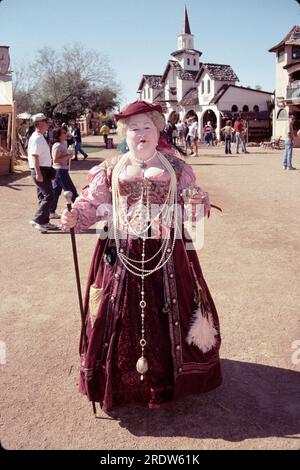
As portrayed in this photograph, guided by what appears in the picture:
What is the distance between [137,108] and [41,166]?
14.5ft

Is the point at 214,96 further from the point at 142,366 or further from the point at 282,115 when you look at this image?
the point at 142,366

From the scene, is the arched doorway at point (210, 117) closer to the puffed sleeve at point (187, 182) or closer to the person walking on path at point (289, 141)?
the person walking on path at point (289, 141)

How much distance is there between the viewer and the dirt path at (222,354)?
2609mm

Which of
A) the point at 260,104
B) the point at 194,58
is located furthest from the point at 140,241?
the point at 194,58

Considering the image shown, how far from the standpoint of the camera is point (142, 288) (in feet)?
9.02

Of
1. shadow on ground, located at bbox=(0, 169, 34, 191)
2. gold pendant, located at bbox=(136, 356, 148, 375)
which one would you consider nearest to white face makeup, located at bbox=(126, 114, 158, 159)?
gold pendant, located at bbox=(136, 356, 148, 375)

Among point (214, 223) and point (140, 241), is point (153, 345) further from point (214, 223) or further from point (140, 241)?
point (214, 223)

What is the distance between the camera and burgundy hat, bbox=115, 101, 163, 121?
2730 mm

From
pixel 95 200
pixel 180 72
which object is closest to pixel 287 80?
pixel 180 72

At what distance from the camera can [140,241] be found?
2.79 meters

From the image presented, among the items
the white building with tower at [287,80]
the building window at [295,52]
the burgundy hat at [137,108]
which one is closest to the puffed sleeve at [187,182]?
the burgundy hat at [137,108]

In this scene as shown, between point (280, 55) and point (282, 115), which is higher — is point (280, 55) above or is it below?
above

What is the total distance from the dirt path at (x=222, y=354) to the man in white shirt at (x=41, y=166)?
35 cm
